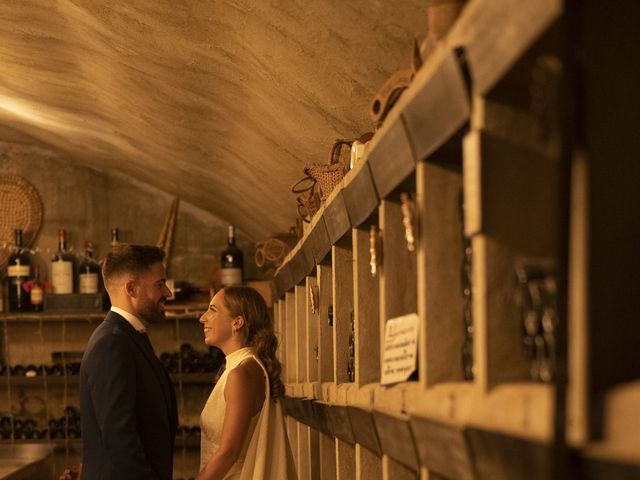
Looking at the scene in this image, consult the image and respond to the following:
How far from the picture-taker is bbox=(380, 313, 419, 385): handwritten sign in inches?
97.7

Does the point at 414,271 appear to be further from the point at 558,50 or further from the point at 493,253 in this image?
the point at 558,50

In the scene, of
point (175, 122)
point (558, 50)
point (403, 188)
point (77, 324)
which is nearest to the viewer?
point (558, 50)

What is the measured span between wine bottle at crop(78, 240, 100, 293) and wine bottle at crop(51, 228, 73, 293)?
0.31ft

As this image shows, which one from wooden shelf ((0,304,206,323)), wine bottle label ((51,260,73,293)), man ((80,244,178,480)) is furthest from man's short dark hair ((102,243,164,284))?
wine bottle label ((51,260,73,293))

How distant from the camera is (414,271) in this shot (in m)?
2.86

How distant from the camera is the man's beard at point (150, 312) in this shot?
13.5ft

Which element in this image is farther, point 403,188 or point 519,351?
point 403,188

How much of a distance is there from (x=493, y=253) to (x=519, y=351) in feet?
0.53

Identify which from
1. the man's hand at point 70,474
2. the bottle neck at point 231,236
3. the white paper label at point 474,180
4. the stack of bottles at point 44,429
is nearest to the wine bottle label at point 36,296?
the stack of bottles at point 44,429

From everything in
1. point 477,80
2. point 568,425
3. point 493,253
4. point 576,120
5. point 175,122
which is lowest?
point 568,425

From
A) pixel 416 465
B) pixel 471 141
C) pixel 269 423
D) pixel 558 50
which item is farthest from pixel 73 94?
pixel 558 50

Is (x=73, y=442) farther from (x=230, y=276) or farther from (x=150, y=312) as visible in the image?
(x=150, y=312)

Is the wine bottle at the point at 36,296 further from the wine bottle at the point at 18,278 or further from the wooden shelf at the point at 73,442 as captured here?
the wooden shelf at the point at 73,442

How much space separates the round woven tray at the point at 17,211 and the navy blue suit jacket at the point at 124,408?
18.9ft
